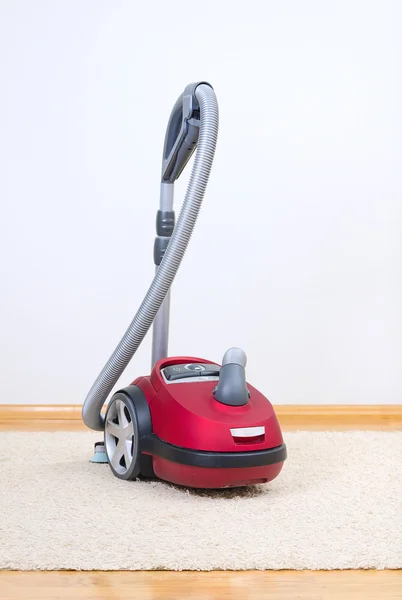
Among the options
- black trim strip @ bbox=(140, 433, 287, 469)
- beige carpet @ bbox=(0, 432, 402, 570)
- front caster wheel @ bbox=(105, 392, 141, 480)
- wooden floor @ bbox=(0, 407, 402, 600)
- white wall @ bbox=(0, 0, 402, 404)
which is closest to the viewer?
wooden floor @ bbox=(0, 407, 402, 600)

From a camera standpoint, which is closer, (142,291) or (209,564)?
(209,564)

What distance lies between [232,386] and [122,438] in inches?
12.0

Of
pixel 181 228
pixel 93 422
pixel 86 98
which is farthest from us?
pixel 86 98

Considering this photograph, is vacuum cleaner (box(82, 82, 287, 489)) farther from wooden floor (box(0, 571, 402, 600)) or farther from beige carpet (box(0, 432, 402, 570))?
wooden floor (box(0, 571, 402, 600))

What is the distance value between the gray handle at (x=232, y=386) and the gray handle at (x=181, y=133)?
488 millimetres

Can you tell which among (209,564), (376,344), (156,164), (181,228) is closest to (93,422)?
(181,228)

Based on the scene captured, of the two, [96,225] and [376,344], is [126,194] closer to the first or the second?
[96,225]

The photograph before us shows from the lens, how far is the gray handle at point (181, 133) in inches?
68.4

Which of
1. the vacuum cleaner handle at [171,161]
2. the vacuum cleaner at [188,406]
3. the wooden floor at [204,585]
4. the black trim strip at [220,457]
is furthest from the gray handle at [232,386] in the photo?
the wooden floor at [204,585]

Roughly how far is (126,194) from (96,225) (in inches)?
5.2

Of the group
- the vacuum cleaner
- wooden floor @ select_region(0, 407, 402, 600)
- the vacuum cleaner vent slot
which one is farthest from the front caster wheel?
wooden floor @ select_region(0, 407, 402, 600)

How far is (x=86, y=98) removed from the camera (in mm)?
2465

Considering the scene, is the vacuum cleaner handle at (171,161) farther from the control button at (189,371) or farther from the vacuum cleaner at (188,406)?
the control button at (189,371)

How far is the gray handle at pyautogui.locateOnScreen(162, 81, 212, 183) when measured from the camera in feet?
5.70
